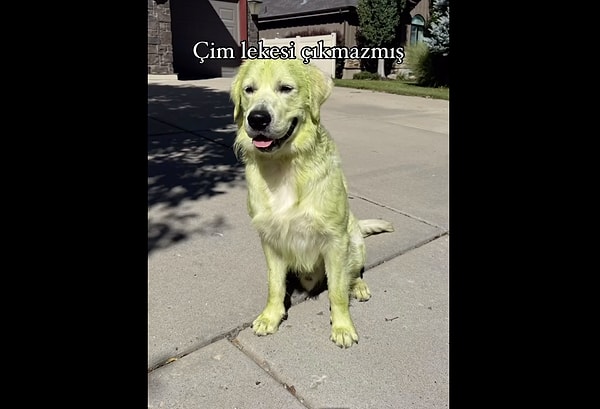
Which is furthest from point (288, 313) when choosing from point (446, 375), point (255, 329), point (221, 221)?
point (221, 221)

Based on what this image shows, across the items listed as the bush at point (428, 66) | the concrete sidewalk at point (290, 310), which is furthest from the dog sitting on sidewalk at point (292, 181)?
the bush at point (428, 66)

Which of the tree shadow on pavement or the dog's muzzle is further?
the tree shadow on pavement

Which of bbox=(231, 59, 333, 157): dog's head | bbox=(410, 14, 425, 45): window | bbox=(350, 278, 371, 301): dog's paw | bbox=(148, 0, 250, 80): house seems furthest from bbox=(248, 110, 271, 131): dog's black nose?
bbox=(410, 14, 425, 45): window

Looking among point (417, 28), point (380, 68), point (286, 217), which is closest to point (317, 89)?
point (286, 217)

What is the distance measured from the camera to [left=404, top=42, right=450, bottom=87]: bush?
16.9 metres

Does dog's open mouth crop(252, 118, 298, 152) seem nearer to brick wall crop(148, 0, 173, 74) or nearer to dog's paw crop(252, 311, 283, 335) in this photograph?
dog's paw crop(252, 311, 283, 335)

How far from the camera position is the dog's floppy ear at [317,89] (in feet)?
7.91

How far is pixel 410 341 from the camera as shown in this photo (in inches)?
95.1

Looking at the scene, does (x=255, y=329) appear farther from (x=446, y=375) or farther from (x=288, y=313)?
(x=446, y=375)

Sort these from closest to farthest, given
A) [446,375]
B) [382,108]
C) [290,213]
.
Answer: [446,375]
[290,213]
[382,108]

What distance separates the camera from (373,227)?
3.65 metres

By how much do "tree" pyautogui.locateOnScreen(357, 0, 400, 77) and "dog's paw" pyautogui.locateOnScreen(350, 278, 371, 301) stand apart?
63.9 ft

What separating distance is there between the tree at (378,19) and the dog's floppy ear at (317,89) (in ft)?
63.6
